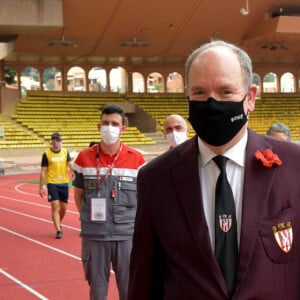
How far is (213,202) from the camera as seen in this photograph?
95.2 inches

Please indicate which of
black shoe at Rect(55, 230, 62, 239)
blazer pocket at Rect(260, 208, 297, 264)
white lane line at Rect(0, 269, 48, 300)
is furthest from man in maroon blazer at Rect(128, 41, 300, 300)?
black shoe at Rect(55, 230, 62, 239)

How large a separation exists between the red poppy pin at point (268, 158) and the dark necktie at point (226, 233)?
0.15 meters

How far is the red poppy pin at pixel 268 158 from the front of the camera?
2.36 meters

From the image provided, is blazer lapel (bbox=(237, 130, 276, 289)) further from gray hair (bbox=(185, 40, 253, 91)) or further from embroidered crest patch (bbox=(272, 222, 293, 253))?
gray hair (bbox=(185, 40, 253, 91))

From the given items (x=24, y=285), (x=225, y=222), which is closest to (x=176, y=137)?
(x=24, y=285)

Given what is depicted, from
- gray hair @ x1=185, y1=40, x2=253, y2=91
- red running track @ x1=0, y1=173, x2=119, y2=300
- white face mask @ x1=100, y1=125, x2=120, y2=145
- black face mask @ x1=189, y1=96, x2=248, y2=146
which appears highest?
gray hair @ x1=185, y1=40, x2=253, y2=91

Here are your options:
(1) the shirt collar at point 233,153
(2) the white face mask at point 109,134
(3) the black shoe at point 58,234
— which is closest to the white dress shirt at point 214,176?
(1) the shirt collar at point 233,153

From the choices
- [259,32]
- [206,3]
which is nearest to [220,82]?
[206,3]

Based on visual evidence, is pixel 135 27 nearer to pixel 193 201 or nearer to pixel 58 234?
pixel 58 234

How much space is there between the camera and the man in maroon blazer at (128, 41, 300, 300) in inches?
90.6

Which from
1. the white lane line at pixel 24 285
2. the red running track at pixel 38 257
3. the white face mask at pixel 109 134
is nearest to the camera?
the white face mask at pixel 109 134

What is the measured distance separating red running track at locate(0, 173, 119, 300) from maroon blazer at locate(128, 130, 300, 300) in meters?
5.23

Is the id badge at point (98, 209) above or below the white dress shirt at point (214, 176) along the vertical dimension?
below

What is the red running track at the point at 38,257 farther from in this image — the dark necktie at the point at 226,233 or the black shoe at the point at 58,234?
the dark necktie at the point at 226,233
